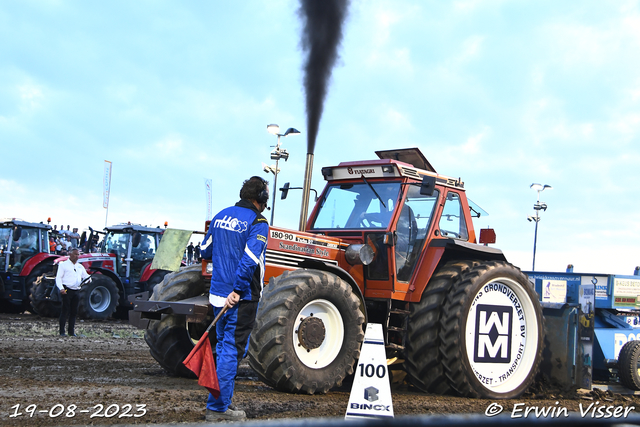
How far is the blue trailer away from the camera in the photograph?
25.2 feet

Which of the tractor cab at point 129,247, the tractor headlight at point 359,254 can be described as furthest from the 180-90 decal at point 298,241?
the tractor cab at point 129,247

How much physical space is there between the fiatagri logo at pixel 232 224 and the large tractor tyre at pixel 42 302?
1255cm

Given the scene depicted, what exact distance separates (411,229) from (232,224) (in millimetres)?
2960

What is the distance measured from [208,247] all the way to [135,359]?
14.2 feet

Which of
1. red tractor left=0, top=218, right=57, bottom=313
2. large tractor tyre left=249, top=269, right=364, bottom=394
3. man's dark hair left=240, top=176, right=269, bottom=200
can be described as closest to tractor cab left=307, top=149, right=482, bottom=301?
large tractor tyre left=249, top=269, right=364, bottom=394

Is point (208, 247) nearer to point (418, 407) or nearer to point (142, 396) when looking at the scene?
point (142, 396)

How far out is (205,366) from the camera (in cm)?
478

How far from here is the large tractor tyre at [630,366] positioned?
790cm

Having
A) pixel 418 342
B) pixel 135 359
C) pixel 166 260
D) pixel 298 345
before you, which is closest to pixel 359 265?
pixel 418 342

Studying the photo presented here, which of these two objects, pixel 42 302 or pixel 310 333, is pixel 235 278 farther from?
pixel 42 302

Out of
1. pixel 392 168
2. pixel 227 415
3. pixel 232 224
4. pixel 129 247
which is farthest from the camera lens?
pixel 129 247

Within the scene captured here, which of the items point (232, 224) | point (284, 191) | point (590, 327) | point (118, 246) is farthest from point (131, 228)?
point (232, 224)

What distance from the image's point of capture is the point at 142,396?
565 cm

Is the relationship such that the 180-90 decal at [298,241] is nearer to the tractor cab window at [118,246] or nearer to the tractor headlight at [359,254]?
the tractor headlight at [359,254]
